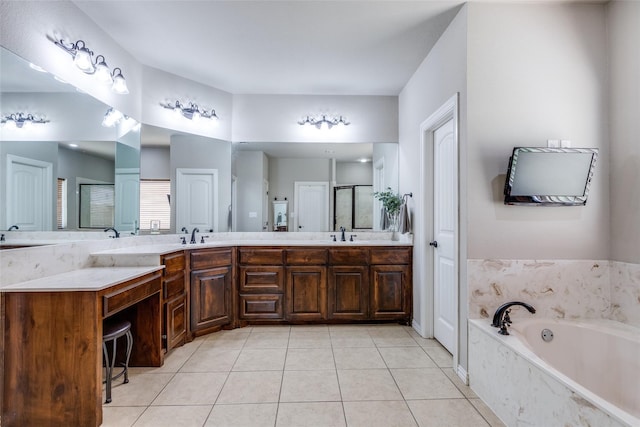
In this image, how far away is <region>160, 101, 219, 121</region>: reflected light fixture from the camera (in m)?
3.34

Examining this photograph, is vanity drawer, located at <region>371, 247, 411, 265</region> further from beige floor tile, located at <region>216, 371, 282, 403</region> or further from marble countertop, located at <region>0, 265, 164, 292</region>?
marble countertop, located at <region>0, 265, 164, 292</region>

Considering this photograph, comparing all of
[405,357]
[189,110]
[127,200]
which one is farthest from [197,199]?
[405,357]

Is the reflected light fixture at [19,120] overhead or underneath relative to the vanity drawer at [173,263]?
overhead

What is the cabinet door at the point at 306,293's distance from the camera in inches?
130

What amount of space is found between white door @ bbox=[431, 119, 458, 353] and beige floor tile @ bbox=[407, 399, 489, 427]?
72 cm

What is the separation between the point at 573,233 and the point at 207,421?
8.68 feet

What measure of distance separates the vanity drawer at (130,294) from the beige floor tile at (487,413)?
7.52ft

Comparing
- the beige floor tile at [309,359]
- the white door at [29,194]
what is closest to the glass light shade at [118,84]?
the white door at [29,194]

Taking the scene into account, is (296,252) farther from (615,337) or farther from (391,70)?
(615,337)

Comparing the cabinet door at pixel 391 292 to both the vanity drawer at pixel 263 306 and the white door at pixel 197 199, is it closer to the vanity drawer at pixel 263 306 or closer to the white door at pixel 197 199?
the vanity drawer at pixel 263 306

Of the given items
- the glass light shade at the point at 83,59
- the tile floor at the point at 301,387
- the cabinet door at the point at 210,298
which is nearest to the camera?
the tile floor at the point at 301,387

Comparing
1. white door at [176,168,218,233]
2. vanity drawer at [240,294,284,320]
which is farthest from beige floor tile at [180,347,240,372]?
white door at [176,168,218,233]

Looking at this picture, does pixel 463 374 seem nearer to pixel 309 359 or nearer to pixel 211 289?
pixel 309 359

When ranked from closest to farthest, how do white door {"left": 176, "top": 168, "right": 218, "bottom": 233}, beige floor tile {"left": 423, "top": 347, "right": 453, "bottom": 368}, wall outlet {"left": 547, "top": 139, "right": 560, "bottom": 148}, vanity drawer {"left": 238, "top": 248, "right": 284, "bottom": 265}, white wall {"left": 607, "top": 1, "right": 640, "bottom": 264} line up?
white wall {"left": 607, "top": 1, "right": 640, "bottom": 264}
wall outlet {"left": 547, "top": 139, "right": 560, "bottom": 148}
beige floor tile {"left": 423, "top": 347, "right": 453, "bottom": 368}
vanity drawer {"left": 238, "top": 248, "right": 284, "bottom": 265}
white door {"left": 176, "top": 168, "right": 218, "bottom": 233}
